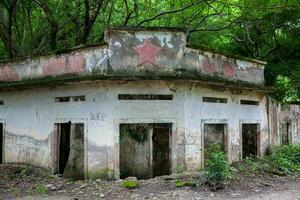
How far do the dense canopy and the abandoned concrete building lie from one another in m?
1.72

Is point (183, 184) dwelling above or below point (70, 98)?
below

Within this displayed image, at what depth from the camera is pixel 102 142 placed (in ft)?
39.2

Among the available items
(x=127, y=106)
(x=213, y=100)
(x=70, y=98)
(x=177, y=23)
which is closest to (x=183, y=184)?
(x=127, y=106)

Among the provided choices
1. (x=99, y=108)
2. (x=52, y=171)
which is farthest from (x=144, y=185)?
(x=52, y=171)

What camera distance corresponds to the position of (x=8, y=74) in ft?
48.3

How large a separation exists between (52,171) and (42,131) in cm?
138

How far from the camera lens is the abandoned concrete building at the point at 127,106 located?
1189 cm

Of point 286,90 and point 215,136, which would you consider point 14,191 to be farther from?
point 286,90

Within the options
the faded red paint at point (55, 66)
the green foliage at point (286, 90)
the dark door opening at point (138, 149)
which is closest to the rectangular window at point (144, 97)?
the dark door opening at point (138, 149)

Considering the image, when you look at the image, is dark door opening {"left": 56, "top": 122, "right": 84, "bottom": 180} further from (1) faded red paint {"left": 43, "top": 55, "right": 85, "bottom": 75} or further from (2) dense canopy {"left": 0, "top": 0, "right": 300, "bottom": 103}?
(2) dense canopy {"left": 0, "top": 0, "right": 300, "bottom": 103}

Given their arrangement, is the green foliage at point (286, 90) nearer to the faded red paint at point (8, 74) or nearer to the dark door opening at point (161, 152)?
the dark door opening at point (161, 152)

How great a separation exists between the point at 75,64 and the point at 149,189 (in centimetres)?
446

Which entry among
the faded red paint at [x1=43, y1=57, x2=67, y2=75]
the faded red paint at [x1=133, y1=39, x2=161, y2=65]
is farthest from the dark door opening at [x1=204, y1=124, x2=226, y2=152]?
the faded red paint at [x1=43, y1=57, x2=67, y2=75]

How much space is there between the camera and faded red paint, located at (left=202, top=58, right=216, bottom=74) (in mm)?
12922
